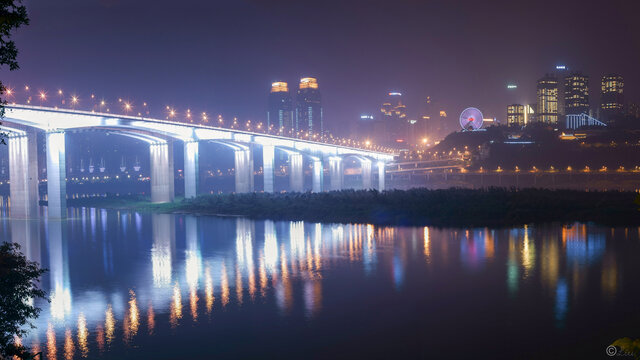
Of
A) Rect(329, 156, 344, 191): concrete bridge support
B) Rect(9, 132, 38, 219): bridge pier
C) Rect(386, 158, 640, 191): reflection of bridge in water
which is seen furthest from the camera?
Rect(329, 156, 344, 191): concrete bridge support

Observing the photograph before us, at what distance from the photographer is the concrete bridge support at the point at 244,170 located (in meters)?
83.5

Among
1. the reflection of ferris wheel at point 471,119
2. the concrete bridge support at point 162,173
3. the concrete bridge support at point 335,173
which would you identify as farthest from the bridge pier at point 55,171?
the reflection of ferris wheel at point 471,119

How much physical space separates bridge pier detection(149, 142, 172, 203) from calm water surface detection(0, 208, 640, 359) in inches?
1219

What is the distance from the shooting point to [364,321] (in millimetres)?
15594

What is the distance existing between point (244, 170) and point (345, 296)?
68.7 metres

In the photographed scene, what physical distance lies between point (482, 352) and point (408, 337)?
6.26ft

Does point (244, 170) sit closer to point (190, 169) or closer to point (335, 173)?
point (190, 169)

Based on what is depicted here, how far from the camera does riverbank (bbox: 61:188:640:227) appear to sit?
4016cm

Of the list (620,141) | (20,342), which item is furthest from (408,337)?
(620,141)

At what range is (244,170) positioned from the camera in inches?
3391

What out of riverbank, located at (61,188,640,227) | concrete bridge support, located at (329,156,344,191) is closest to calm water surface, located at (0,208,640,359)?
riverbank, located at (61,188,640,227)

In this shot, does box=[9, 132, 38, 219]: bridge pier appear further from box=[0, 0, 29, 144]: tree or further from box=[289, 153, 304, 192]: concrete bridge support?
box=[289, 153, 304, 192]: concrete bridge support

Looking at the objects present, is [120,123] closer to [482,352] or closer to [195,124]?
[195,124]

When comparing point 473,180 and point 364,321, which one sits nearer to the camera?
point 364,321
